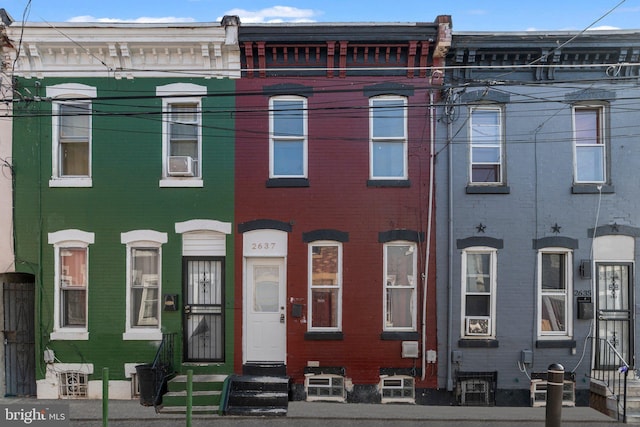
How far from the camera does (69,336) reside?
8727mm

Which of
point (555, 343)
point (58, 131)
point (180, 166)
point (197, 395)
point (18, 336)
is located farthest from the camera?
point (18, 336)

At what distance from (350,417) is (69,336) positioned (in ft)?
17.8

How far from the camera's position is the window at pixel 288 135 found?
29.1 ft

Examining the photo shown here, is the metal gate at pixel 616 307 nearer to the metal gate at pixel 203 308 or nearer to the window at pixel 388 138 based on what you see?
the window at pixel 388 138

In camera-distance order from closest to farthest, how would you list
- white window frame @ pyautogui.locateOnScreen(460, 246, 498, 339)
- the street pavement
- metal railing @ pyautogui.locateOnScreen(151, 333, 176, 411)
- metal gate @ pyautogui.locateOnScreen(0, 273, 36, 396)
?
the street pavement, metal railing @ pyautogui.locateOnScreen(151, 333, 176, 411), white window frame @ pyautogui.locateOnScreen(460, 246, 498, 339), metal gate @ pyautogui.locateOnScreen(0, 273, 36, 396)

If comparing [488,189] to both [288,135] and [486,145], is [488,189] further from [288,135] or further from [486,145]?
[288,135]

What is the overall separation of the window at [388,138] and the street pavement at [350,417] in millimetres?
4217

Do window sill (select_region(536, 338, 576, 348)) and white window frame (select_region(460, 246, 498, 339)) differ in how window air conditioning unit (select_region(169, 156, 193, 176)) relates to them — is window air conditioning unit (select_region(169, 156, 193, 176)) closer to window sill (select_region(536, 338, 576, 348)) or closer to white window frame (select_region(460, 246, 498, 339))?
white window frame (select_region(460, 246, 498, 339))

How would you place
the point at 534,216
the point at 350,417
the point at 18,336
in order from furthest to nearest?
the point at 18,336
the point at 534,216
the point at 350,417

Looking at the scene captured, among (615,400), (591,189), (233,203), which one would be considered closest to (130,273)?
(233,203)

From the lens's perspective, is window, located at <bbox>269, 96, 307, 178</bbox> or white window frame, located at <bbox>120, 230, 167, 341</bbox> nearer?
white window frame, located at <bbox>120, 230, 167, 341</bbox>

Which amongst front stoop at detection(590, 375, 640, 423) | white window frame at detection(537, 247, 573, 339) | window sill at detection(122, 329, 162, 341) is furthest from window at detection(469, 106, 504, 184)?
window sill at detection(122, 329, 162, 341)

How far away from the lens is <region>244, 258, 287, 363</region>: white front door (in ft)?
28.7

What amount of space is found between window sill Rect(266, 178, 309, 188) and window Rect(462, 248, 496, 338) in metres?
3.28
